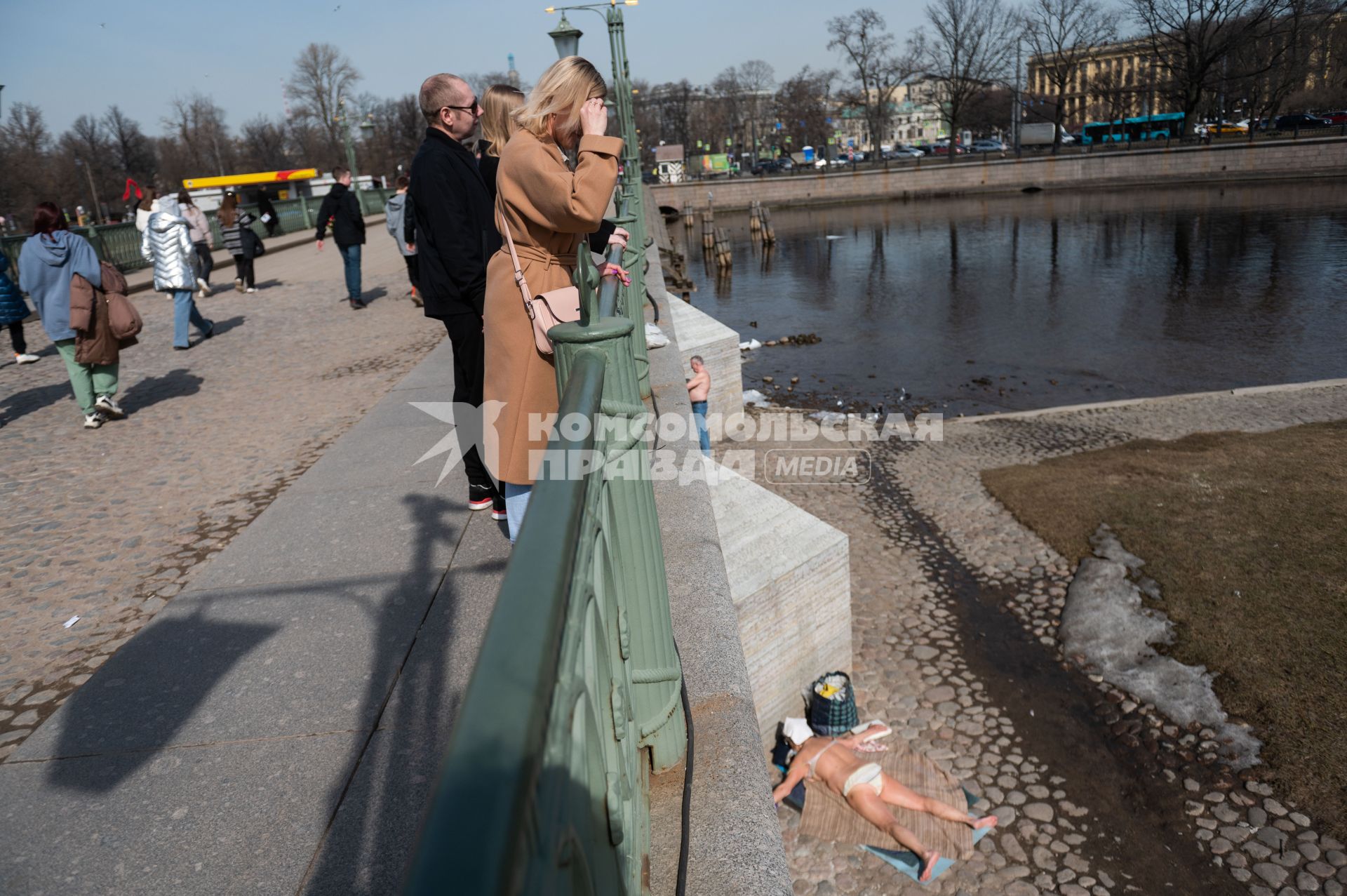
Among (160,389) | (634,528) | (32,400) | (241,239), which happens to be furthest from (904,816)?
(241,239)

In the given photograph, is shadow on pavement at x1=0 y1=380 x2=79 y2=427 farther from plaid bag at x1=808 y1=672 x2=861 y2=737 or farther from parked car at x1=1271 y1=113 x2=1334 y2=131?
parked car at x1=1271 y1=113 x2=1334 y2=131

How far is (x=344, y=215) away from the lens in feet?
41.1

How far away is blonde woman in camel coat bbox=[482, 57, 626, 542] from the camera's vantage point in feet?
8.92

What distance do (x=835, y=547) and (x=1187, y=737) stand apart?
2696mm

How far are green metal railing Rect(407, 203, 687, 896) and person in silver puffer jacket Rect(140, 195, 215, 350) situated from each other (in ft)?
33.0

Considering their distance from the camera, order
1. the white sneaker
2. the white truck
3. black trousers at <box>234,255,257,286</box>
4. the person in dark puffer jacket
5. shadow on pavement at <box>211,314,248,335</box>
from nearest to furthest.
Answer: the white sneaker
the person in dark puffer jacket
shadow on pavement at <box>211,314,248,335</box>
black trousers at <box>234,255,257,286</box>
the white truck

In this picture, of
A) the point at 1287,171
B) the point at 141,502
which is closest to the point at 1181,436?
the point at 141,502

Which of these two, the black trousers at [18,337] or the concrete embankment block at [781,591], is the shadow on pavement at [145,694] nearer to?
the concrete embankment block at [781,591]

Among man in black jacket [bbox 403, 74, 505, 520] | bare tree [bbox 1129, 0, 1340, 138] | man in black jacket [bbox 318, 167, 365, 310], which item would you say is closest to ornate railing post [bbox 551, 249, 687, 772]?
man in black jacket [bbox 403, 74, 505, 520]

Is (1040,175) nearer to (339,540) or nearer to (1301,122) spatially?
(1301,122)

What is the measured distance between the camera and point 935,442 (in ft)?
40.1

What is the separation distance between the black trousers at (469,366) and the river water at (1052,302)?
11.7m

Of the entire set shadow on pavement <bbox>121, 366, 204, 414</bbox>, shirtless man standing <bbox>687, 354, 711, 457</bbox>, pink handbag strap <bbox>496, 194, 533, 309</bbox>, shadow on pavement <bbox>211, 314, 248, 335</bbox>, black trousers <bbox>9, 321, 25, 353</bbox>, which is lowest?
shirtless man standing <bbox>687, 354, 711, 457</bbox>

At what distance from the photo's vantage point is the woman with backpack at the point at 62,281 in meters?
7.30
